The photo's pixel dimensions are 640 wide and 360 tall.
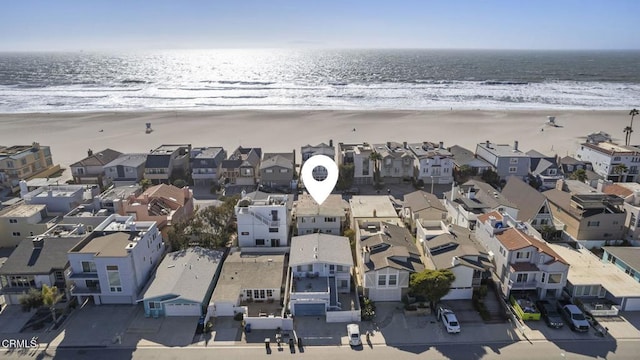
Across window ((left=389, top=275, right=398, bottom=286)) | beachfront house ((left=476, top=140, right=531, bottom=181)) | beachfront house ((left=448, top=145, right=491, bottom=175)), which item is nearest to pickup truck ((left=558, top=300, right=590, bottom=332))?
window ((left=389, top=275, right=398, bottom=286))

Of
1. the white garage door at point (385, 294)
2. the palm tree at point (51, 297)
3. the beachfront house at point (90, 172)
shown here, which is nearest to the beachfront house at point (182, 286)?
the palm tree at point (51, 297)

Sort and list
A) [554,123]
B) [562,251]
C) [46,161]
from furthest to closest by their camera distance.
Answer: [554,123] → [46,161] → [562,251]

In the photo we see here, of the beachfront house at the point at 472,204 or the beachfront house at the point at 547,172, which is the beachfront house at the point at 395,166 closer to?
the beachfront house at the point at 472,204

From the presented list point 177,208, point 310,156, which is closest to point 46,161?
point 177,208

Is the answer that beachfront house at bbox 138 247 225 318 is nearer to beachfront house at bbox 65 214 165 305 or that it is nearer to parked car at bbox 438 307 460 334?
beachfront house at bbox 65 214 165 305

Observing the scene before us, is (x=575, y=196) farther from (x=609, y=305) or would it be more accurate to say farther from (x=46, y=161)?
(x=46, y=161)

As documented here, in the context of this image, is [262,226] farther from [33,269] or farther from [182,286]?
[33,269]
